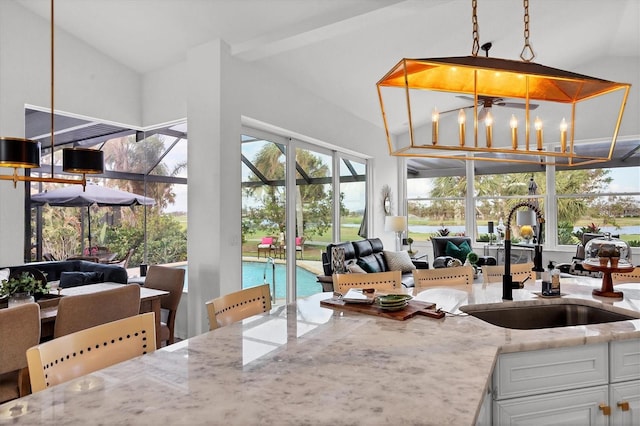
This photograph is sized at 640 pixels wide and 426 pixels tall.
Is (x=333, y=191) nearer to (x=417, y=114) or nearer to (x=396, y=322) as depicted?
(x=417, y=114)

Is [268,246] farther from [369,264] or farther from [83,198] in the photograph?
[83,198]

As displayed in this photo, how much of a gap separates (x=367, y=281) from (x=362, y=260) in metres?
3.03

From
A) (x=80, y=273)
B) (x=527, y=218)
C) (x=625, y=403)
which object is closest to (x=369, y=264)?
(x=527, y=218)

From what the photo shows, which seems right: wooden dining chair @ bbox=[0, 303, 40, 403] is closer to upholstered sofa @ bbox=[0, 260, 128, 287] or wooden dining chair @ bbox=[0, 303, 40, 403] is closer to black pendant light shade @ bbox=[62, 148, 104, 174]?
black pendant light shade @ bbox=[62, 148, 104, 174]

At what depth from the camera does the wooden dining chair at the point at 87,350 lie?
1.19 metres

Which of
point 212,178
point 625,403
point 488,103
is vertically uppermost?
point 488,103

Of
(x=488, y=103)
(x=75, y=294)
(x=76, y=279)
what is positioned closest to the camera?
(x=75, y=294)

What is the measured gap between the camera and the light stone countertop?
37.6 inches

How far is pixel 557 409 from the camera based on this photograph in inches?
58.2

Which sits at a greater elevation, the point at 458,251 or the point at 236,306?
the point at 236,306

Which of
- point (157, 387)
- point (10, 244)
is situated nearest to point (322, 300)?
point (157, 387)

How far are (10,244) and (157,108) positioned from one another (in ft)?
6.82

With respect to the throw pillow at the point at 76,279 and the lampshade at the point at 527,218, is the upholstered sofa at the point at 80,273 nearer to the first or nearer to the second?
the throw pillow at the point at 76,279

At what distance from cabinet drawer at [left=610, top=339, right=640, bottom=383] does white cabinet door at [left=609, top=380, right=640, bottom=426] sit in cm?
3
